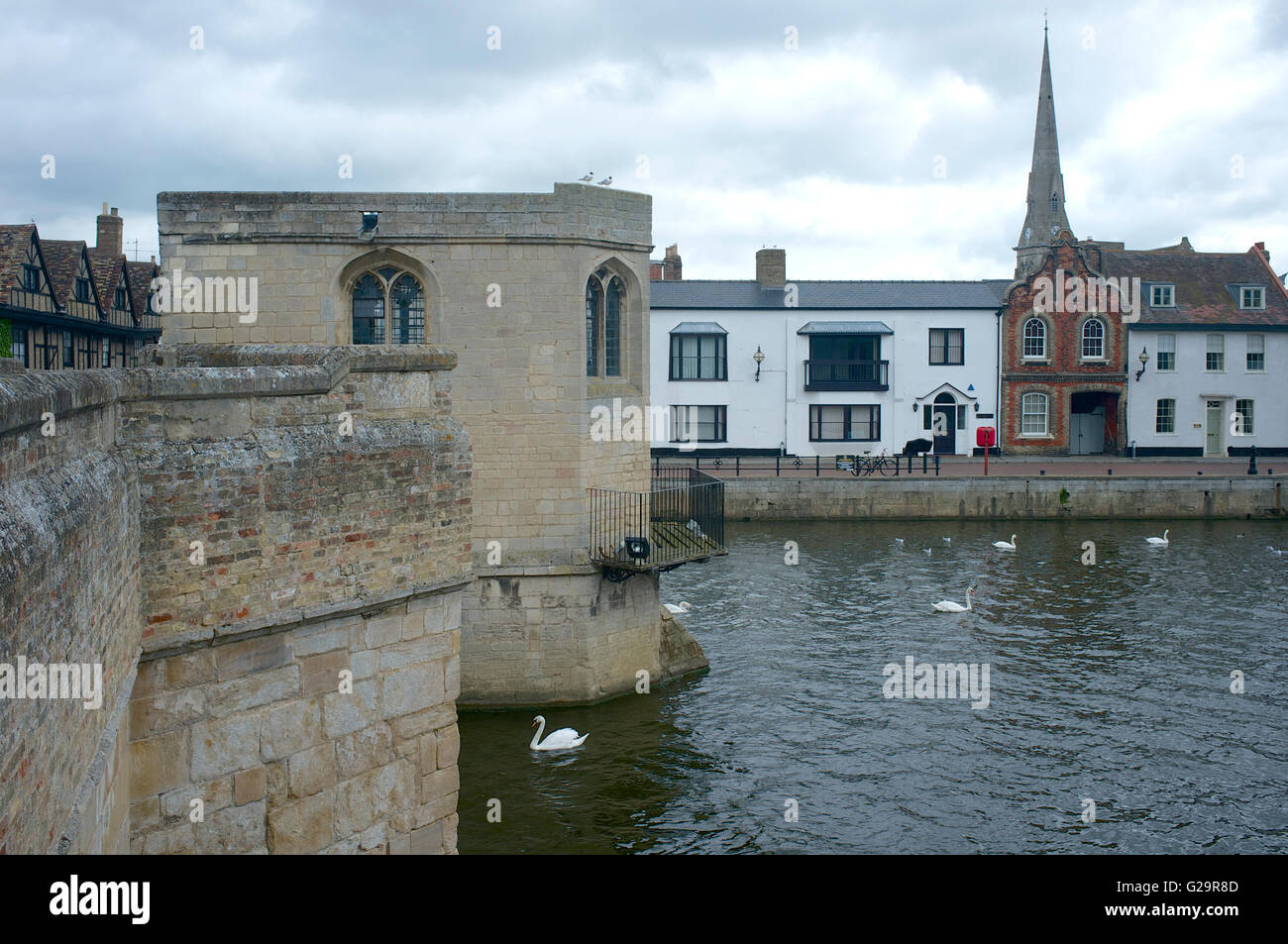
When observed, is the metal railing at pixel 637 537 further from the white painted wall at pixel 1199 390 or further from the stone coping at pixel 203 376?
the white painted wall at pixel 1199 390

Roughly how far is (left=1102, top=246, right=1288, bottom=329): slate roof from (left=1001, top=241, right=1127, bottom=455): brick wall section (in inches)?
87.5

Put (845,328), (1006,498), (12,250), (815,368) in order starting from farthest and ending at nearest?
(815,368)
(845,328)
(1006,498)
(12,250)

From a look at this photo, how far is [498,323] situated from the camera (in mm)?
17078

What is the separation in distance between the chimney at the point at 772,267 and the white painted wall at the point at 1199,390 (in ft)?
50.7

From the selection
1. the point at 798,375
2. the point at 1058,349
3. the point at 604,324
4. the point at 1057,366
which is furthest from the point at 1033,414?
the point at 604,324

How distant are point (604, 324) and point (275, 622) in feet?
37.7

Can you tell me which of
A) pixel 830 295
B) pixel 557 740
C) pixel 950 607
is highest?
pixel 830 295

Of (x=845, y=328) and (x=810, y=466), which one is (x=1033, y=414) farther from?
(x=810, y=466)

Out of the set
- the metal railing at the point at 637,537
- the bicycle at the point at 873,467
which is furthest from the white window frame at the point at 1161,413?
the metal railing at the point at 637,537

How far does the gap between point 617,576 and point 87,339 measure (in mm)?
35093

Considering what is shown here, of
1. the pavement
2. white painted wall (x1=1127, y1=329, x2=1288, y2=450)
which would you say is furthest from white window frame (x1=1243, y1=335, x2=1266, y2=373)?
the pavement
